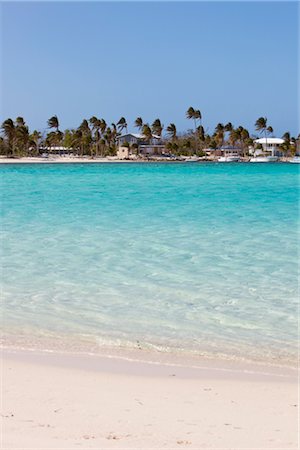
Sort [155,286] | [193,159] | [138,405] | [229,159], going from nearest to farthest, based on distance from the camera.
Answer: [138,405]
[155,286]
[229,159]
[193,159]

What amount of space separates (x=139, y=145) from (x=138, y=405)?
108311 millimetres

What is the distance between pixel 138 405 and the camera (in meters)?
3.72

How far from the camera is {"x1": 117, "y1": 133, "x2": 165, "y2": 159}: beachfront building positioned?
110 meters

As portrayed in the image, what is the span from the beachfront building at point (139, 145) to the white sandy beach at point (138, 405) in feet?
343

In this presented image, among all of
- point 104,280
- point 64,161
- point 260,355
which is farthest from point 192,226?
point 64,161

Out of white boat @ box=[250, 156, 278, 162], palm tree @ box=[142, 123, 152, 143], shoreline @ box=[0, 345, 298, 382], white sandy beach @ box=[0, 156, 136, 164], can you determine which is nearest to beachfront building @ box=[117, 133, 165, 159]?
palm tree @ box=[142, 123, 152, 143]

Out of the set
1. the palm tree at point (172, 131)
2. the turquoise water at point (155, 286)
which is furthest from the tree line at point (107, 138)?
the turquoise water at point (155, 286)

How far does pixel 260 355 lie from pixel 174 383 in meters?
1.02

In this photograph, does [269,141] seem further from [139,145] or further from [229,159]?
[139,145]

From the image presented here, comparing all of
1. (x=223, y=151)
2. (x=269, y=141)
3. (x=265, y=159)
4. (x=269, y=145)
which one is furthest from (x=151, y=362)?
(x=269, y=145)

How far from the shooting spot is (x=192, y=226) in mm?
13602

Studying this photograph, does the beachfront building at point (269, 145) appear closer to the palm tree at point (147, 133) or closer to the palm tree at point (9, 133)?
the palm tree at point (147, 133)

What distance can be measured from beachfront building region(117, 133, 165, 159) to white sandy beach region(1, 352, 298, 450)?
10446 centimetres

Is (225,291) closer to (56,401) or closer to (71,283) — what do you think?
(71,283)
